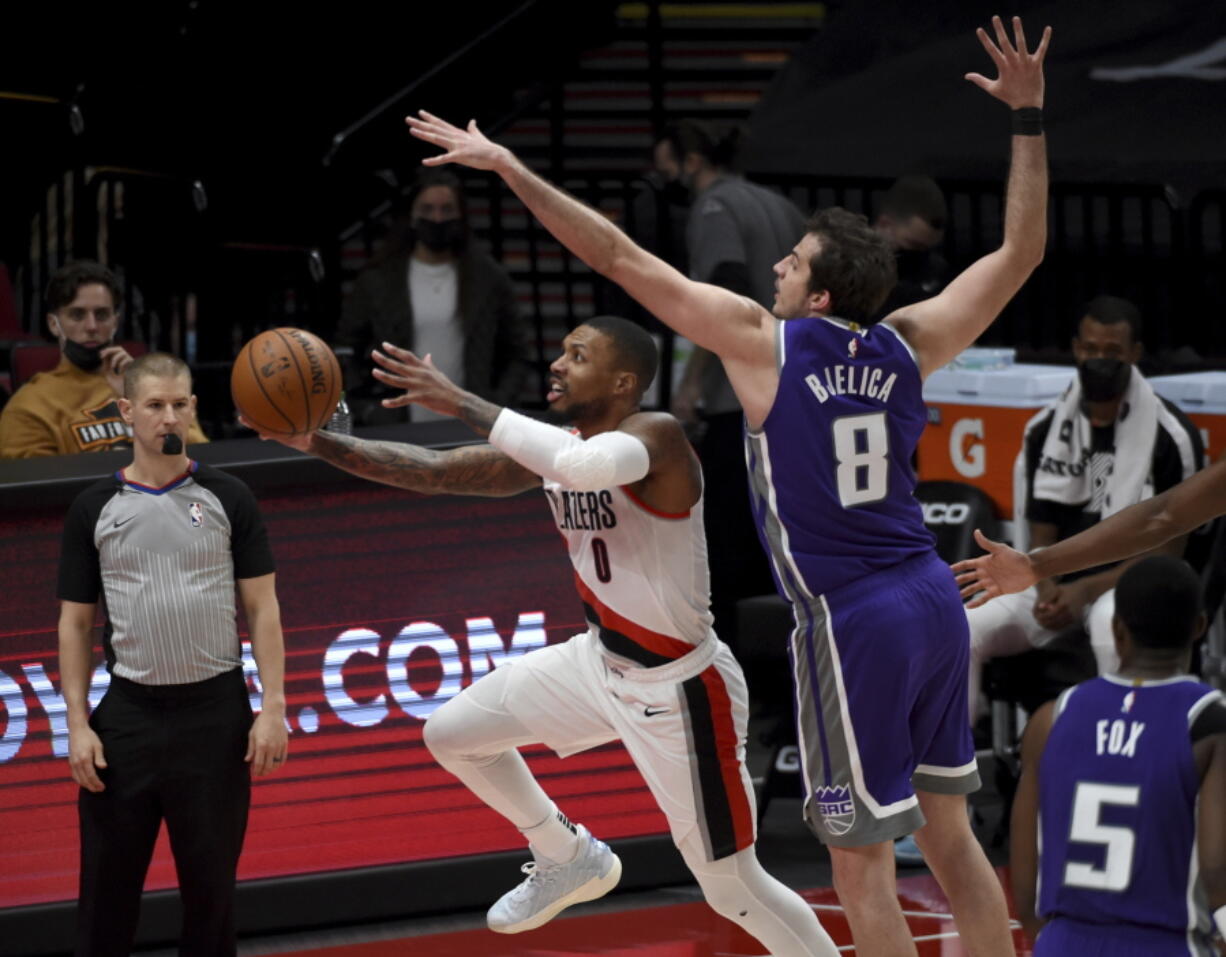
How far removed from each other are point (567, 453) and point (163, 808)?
63.9 inches

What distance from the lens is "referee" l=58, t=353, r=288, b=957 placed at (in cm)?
610

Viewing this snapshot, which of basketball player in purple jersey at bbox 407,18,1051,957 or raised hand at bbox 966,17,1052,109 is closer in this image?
basketball player in purple jersey at bbox 407,18,1051,957

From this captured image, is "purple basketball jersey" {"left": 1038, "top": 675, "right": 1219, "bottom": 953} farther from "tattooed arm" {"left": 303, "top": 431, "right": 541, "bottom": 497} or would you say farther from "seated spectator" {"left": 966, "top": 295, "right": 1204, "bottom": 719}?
"seated spectator" {"left": 966, "top": 295, "right": 1204, "bottom": 719}

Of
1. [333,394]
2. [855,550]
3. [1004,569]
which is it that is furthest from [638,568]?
[1004,569]

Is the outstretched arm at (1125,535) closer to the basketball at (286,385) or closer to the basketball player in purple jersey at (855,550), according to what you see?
the basketball player in purple jersey at (855,550)

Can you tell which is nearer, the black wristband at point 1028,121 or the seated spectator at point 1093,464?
the black wristband at point 1028,121

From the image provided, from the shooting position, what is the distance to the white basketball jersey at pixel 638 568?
6039 millimetres

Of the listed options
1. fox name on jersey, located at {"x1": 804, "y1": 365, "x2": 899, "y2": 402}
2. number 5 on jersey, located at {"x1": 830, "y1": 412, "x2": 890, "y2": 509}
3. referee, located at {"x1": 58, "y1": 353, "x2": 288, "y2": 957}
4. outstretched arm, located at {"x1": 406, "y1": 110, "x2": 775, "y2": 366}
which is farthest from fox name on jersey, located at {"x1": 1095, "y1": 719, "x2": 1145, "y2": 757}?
referee, located at {"x1": 58, "y1": 353, "x2": 288, "y2": 957}

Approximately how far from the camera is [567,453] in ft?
18.4

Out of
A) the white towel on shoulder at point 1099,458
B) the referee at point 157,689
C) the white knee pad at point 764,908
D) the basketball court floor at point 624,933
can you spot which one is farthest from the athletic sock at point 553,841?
the white towel on shoulder at point 1099,458

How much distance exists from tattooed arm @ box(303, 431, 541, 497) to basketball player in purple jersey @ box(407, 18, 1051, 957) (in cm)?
87

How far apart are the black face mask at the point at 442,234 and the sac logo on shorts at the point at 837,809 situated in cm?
425

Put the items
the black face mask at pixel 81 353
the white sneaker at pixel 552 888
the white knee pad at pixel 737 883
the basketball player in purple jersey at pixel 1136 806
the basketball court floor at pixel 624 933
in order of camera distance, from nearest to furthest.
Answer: the basketball player in purple jersey at pixel 1136 806, the white knee pad at pixel 737 883, the white sneaker at pixel 552 888, the basketball court floor at pixel 624 933, the black face mask at pixel 81 353

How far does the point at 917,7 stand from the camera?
640 inches
